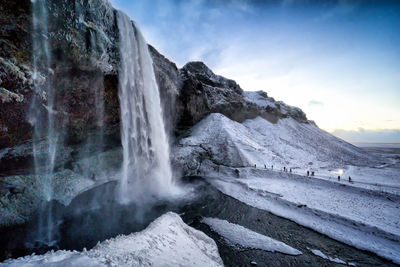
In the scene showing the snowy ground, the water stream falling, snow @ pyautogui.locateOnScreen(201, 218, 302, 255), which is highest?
the water stream falling

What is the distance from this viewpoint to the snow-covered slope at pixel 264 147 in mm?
23236

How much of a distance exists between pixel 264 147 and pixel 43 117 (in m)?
30.5

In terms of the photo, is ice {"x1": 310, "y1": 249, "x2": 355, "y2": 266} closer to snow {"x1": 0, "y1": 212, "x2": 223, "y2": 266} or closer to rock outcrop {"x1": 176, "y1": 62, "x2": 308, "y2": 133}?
snow {"x1": 0, "y1": 212, "x2": 223, "y2": 266}

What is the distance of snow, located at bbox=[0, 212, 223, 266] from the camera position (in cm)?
388

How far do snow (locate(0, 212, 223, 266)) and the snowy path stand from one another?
7540mm

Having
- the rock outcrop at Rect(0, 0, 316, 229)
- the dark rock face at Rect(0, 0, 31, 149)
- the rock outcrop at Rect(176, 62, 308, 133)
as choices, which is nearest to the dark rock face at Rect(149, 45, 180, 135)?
the rock outcrop at Rect(176, 62, 308, 133)

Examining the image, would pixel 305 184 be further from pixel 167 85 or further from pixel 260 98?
pixel 260 98

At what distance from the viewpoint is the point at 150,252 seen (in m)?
5.29

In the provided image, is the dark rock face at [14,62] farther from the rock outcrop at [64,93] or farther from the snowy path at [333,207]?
the snowy path at [333,207]

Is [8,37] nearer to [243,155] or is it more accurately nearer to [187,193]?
[187,193]

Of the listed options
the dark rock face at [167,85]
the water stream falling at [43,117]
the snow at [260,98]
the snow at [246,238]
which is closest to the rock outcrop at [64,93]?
the water stream falling at [43,117]

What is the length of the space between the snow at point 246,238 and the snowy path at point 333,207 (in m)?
3.39

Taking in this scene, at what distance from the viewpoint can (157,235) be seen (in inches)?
256

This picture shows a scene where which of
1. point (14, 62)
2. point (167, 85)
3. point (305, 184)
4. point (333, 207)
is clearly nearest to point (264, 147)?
point (305, 184)
